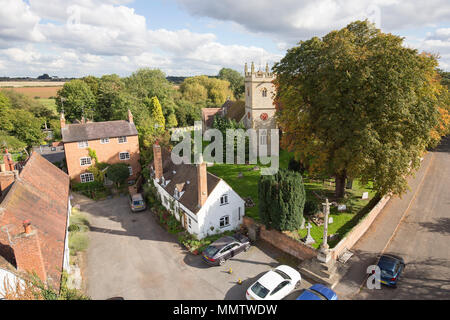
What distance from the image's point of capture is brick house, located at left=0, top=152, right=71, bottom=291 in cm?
1170

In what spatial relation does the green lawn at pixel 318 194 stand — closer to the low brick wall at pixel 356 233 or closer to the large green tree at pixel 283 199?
the low brick wall at pixel 356 233

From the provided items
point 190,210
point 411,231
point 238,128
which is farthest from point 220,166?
point 411,231

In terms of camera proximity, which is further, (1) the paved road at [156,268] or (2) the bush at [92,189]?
(2) the bush at [92,189]

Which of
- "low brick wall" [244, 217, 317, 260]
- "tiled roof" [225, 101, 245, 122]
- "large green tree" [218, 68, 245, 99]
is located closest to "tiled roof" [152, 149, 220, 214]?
"low brick wall" [244, 217, 317, 260]

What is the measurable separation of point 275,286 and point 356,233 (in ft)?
28.7

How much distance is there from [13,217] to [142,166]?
19.7m

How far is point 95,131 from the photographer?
3325cm

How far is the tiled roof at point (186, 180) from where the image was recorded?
2120 centimetres

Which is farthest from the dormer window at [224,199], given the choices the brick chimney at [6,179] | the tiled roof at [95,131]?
the tiled roof at [95,131]

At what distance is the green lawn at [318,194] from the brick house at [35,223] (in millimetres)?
14748

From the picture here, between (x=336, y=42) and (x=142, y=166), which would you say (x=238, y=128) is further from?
(x=336, y=42)

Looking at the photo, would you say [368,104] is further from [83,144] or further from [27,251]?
[83,144]

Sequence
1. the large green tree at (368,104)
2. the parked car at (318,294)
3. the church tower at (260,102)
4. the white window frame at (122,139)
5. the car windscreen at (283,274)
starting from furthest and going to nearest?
the church tower at (260,102) → the white window frame at (122,139) → the large green tree at (368,104) → the car windscreen at (283,274) → the parked car at (318,294)

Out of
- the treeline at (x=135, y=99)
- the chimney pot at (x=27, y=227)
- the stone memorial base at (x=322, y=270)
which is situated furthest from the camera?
the treeline at (x=135, y=99)
